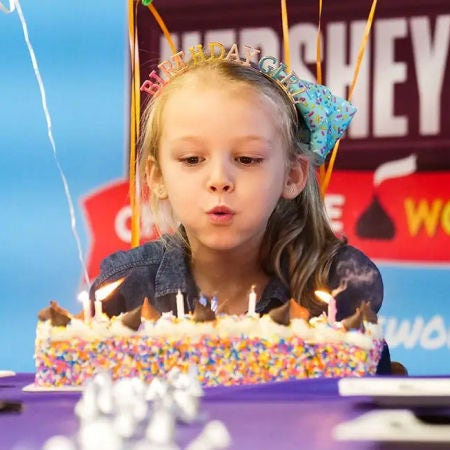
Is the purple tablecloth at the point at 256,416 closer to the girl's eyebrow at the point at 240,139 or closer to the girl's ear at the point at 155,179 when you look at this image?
the girl's eyebrow at the point at 240,139

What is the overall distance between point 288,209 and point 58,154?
3.41 ft

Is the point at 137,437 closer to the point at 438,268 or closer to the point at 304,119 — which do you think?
the point at 304,119

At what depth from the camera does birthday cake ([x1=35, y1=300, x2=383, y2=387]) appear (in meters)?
1.02

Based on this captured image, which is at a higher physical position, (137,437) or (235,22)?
(235,22)

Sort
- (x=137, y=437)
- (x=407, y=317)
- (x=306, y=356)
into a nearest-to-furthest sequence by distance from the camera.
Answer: (x=137, y=437)
(x=306, y=356)
(x=407, y=317)

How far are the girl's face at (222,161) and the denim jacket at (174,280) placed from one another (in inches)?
6.2

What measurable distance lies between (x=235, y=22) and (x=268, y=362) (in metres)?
1.58

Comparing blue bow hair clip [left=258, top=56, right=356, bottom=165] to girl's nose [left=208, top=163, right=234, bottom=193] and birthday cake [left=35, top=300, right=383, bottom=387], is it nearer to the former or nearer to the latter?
girl's nose [left=208, top=163, right=234, bottom=193]

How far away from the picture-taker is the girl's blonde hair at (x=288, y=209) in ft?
4.99

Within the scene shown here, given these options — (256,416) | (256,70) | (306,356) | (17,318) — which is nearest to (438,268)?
(256,70)

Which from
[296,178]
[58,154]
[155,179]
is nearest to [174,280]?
[155,179]

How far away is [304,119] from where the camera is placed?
5.22ft

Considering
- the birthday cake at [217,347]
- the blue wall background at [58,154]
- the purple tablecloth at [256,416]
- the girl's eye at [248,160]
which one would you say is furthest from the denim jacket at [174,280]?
the blue wall background at [58,154]

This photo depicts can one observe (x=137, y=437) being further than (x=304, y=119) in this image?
No
